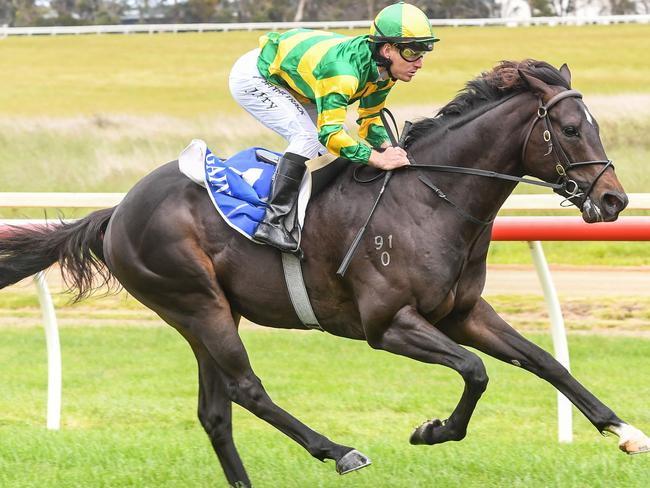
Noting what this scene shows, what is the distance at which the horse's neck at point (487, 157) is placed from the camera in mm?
4176

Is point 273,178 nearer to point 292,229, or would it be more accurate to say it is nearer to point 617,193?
point 292,229

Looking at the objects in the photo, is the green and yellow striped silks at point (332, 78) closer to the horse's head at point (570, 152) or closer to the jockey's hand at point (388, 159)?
the jockey's hand at point (388, 159)

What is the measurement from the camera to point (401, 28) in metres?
4.18

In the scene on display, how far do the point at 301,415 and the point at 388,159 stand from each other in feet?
7.51

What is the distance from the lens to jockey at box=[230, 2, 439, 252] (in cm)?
417

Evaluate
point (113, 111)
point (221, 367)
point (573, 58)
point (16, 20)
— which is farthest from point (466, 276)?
point (16, 20)

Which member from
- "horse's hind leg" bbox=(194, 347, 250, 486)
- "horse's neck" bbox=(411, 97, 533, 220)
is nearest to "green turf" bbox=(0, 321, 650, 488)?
"horse's hind leg" bbox=(194, 347, 250, 486)

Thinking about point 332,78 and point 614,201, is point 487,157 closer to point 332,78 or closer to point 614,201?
point 614,201

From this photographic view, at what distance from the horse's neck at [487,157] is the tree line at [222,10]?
3046cm

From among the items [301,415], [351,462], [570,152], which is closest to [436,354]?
[351,462]

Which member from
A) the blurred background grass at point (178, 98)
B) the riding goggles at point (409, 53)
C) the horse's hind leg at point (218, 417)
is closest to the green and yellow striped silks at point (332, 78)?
the riding goggles at point (409, 53)

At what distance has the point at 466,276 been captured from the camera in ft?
14.0

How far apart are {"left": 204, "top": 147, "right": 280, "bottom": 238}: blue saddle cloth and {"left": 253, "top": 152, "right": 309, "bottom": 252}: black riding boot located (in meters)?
0.06

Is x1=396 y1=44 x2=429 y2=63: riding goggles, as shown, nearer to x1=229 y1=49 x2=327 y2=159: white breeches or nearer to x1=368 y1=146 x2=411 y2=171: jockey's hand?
x1=368 y1=146 x2=411 y2=171: jockey's hand
